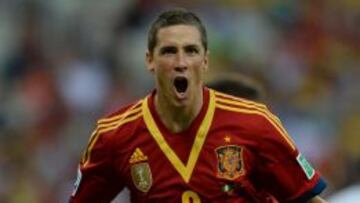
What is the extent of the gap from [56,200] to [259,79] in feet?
7.64

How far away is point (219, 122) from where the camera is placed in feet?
24.9

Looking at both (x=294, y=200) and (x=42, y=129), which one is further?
(x=42, y=129)

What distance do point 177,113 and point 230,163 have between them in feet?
1.13

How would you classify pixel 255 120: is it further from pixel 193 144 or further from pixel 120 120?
pixel 120 120

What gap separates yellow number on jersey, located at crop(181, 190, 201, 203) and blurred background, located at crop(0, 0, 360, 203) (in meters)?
5.17

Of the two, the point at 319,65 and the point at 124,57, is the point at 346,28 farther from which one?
the point at 124,57

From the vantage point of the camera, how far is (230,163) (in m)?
7.50

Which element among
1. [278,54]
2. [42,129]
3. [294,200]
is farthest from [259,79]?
[294,200]

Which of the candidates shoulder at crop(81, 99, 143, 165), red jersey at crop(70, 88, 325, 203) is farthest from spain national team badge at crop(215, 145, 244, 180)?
shoulder at crop(81, 99, 143, 165)

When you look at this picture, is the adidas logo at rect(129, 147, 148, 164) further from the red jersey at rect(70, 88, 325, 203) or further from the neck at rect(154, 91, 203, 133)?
the neck at rect(154, 91, 203, 133)

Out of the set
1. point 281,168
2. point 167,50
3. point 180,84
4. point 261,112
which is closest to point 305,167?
point 281,168

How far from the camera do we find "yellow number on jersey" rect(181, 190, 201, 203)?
7453mm

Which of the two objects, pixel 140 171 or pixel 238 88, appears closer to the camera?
pixel 140 171

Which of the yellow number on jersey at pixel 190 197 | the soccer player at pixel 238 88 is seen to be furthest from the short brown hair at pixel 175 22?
the soccer player at pixel 238 88
